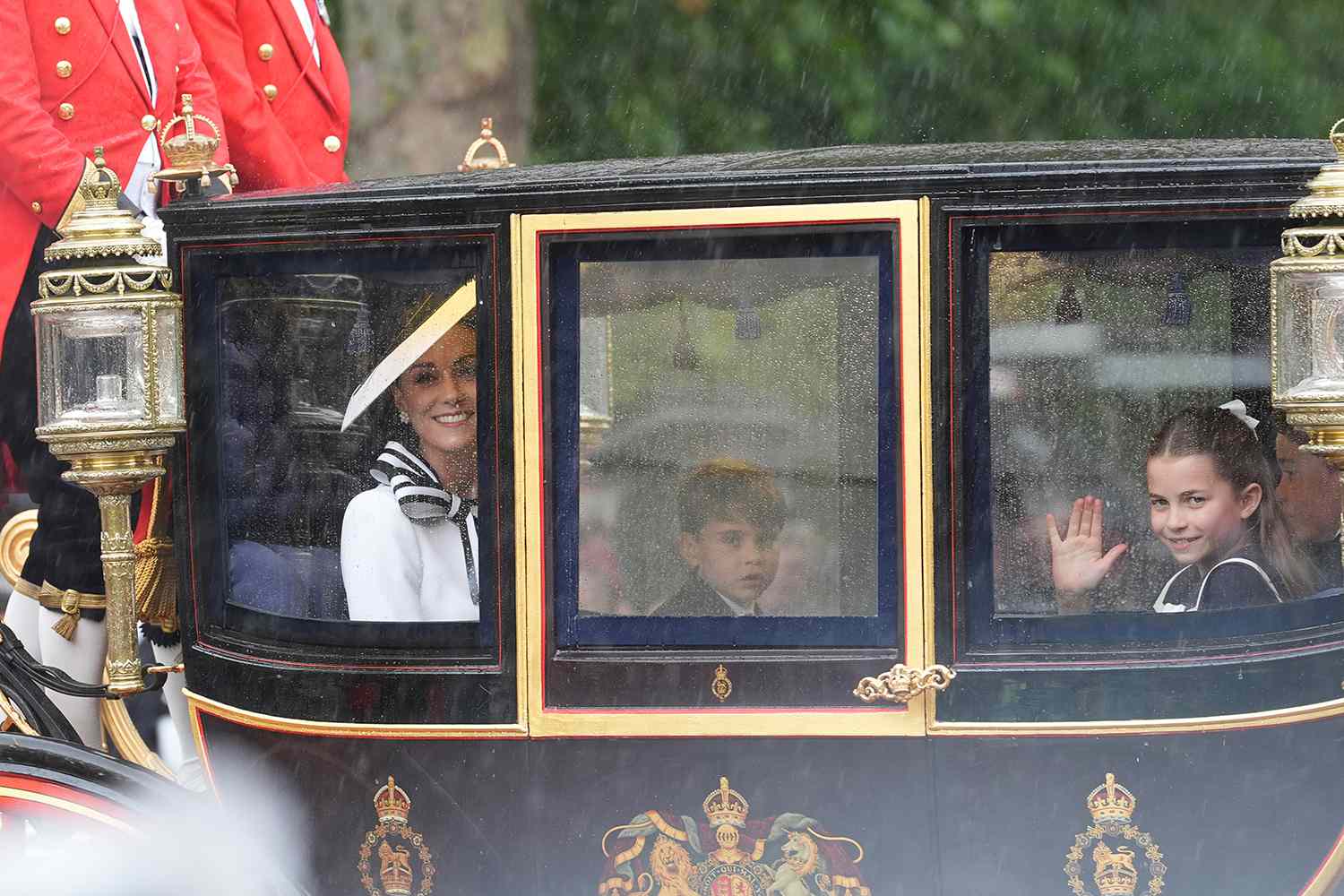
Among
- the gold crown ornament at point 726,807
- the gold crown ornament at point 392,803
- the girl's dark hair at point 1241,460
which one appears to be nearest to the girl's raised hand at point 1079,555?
the girl's dark hair at point 1241,460

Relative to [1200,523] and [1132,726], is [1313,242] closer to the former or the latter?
[1200,523]

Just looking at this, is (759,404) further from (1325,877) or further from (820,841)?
(1325,877)

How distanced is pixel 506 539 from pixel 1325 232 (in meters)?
1.37

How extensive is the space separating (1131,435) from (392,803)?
1.38 meters

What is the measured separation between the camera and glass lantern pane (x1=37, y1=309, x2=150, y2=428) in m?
3.05

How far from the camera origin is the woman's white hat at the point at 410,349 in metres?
2.93

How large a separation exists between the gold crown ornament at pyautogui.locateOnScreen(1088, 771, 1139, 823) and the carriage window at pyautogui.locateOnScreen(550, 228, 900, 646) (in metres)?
0.43

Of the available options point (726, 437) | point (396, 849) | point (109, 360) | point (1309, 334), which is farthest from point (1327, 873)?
point (109, 360)

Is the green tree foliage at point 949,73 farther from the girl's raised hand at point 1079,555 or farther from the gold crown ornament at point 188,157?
the girl's raised hand at point 1079,555

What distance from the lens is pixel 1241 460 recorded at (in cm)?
284

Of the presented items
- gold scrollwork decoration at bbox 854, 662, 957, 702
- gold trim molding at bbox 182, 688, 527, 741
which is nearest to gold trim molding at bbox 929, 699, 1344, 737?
gold scrollwork decoration at bbox 854, 662, 957, 702

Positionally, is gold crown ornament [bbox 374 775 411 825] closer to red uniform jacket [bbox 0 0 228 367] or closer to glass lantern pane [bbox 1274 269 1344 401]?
red uniform jacket [bbox 0 0 228 367]

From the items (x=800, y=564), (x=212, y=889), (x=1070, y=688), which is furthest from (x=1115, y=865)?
(x=212, y=889)

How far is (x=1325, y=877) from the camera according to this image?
9.25 ft
